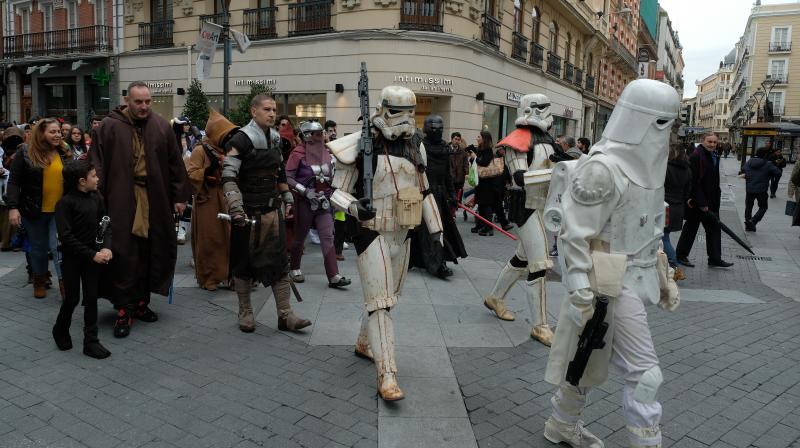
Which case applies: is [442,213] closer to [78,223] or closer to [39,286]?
[78,223]

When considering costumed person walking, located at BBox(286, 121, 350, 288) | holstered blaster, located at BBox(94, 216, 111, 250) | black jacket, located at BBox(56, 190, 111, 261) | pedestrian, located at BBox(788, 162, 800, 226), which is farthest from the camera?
pedestrian, located at BBox(788, 162, 800, 226)

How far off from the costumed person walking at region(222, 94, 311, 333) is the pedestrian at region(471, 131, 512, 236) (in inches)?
233

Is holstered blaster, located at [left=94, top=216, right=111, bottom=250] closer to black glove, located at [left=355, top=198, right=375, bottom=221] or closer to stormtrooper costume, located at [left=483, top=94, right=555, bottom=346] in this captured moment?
black glove, located at [left=355, top=198, right=375, bottom=221]

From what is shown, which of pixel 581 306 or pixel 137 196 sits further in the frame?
pixel 137 196

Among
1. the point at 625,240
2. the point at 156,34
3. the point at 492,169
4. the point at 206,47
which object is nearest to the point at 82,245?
the point at 625,240

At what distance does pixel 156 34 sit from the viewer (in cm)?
2130

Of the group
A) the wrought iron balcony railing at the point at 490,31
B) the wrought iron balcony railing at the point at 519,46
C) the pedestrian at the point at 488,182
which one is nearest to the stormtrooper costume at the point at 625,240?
the pedestrian at the point at 488,182

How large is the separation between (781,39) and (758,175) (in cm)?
6161

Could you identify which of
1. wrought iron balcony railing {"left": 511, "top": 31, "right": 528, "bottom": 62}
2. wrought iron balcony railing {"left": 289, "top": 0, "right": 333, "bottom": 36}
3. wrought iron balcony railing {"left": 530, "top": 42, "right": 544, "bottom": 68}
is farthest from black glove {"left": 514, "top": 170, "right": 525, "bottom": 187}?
wrought iron balcony railing {"left": 530, "top": 42, "right": 544, "bottom": 68}

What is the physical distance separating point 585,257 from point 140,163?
3.93 meters

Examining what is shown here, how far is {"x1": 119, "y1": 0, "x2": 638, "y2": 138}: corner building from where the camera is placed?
53.3 feet

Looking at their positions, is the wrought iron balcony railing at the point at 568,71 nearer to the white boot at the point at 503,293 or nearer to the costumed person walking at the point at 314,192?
the costumed person walking at the point at 314,192

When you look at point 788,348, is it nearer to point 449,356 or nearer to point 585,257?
point 449,356

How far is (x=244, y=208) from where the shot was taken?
505cm
